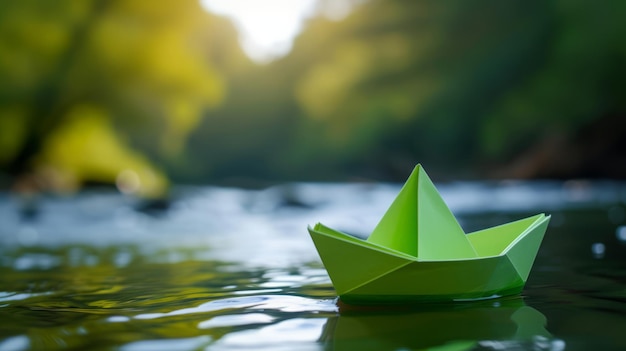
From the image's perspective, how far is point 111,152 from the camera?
58.9 feet

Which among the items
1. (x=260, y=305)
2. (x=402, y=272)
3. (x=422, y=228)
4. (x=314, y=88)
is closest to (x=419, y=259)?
(x=402, y=272)

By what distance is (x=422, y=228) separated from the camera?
226 centimetres

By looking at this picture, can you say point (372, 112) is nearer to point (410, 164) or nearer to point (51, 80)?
point (410, 164)

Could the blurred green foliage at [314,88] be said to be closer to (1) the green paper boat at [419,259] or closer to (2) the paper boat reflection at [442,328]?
(1) the green paper boat at [419,259]

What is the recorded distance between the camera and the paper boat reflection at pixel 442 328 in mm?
1709

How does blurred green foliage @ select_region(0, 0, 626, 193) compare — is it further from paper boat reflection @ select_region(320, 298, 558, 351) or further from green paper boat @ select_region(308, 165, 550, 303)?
paper boat reflection @ select_region(320, 298, 558, 351)

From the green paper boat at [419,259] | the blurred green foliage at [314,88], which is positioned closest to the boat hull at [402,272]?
the green paper boat at [419,259]

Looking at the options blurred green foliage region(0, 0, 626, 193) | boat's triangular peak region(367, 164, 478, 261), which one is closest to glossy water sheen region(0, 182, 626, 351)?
boat's triangular peak region(367, 164, 478, 261)

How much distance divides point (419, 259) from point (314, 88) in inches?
1042

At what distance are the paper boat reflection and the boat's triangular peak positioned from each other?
0.19 metres

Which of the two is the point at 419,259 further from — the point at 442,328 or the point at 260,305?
the point at 260,305

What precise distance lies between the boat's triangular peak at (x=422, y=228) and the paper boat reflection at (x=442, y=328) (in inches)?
7.5

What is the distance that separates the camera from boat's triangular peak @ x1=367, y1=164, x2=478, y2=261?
7.35 ft

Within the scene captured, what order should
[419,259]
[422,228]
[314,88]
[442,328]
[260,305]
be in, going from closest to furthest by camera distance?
[442,328], [419,259], [422,228], [260,305], [314,88]
